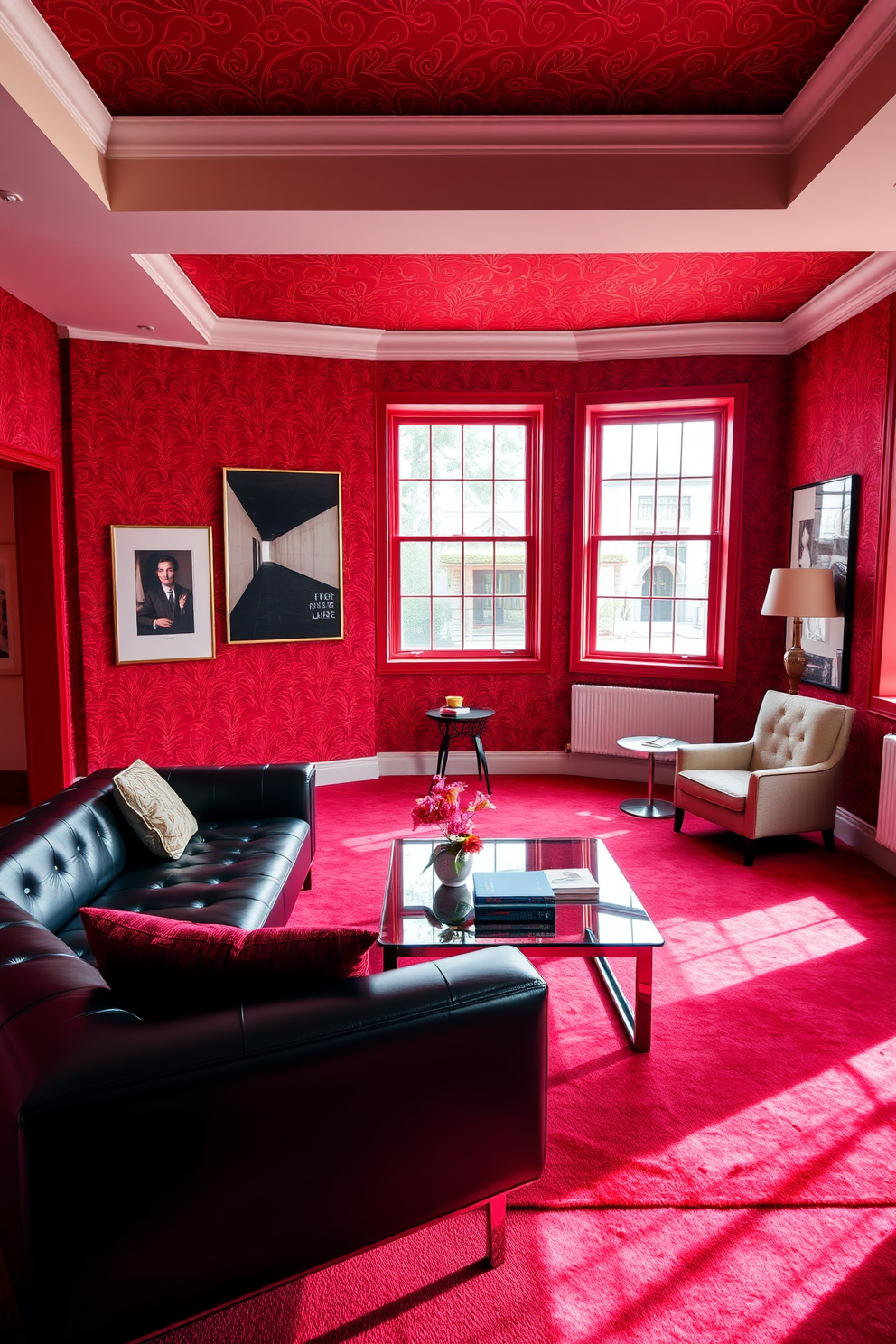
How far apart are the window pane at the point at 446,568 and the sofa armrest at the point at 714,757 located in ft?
7.22

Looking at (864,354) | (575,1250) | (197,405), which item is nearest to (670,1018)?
(575,1250)

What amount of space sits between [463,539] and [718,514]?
1.85 m

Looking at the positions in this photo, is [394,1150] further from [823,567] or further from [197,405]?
[197,405]

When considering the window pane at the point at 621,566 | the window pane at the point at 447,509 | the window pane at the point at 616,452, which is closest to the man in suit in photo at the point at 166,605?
the window pane at the point at 447,509

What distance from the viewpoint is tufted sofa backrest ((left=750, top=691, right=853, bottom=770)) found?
4.59 meters

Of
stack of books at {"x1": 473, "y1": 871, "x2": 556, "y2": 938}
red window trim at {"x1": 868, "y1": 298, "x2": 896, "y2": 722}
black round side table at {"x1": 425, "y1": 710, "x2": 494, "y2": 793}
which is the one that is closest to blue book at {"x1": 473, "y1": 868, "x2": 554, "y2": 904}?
stack of books at {"x1": 473, "y1": 871, "x2": 556, "y2": 938}

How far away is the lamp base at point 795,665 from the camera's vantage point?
5105mm

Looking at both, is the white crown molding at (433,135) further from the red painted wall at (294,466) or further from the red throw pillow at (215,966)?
the red throw pillow at (215,966)

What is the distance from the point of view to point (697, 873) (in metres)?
4.36

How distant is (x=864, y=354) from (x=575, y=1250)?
4665mm

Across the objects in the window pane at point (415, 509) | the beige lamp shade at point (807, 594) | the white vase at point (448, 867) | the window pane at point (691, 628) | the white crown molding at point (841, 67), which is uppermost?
the white crown molding at point (841, 67)

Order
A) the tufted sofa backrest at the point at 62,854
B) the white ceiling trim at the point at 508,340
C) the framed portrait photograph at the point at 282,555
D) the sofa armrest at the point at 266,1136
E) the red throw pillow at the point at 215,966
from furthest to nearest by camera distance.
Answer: the framed portrait photograph at the point at 282,555 → the white ceiling trim at the point at 508,340 → the tufted sofa backrest at the point at 62,854 → the red throw pillow at the point at 215,966 → the sofa armrest at the point at 266,1136

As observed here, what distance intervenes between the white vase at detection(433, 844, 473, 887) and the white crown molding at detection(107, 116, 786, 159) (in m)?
2.73

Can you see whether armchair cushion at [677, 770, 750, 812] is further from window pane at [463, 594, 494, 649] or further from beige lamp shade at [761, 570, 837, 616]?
window pane at [463, 594, 494, 649]
